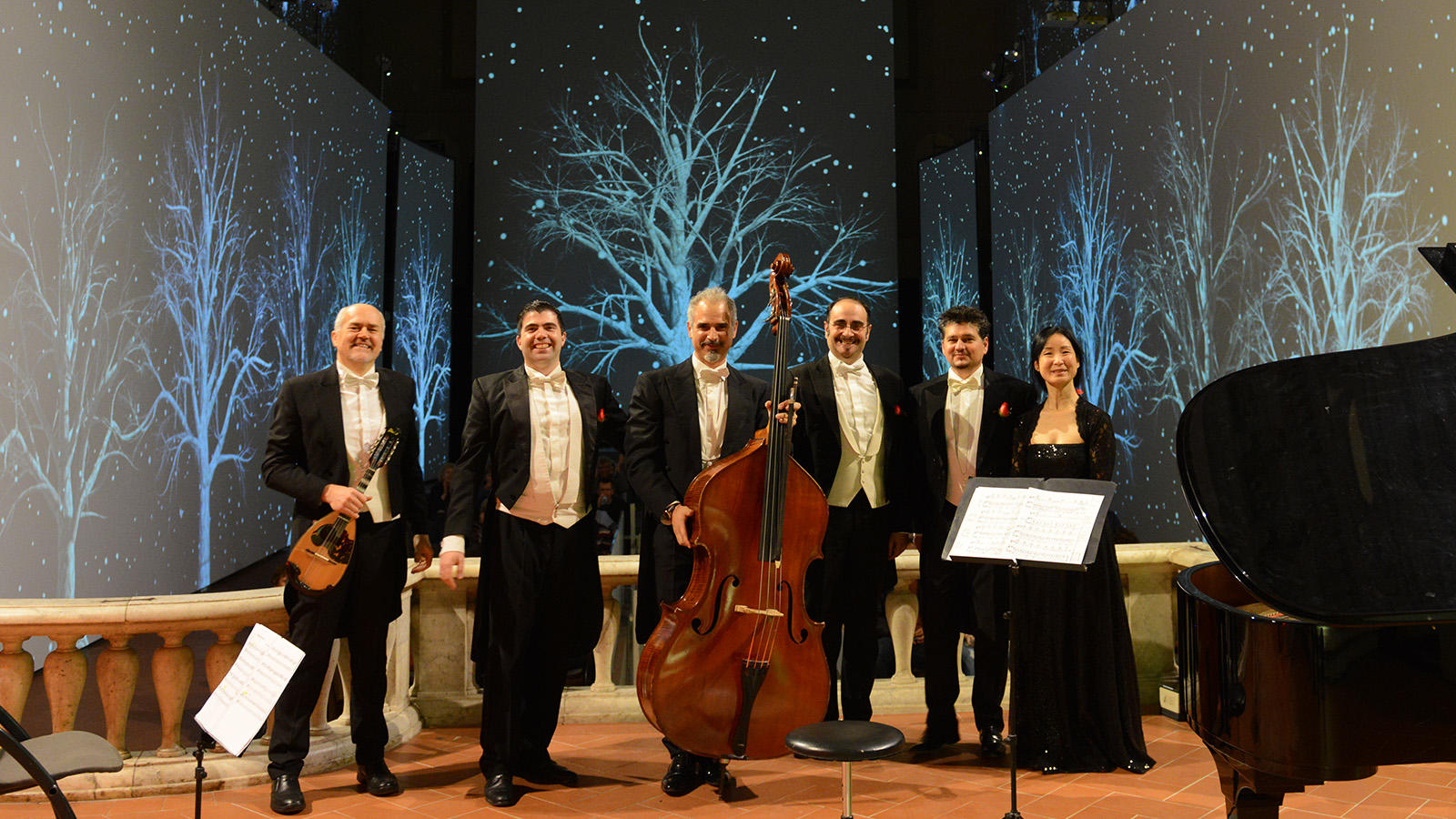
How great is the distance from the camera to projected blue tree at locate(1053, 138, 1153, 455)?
7.60 metres

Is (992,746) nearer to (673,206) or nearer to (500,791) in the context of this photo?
(500,791)

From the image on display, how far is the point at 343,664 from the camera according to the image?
358cm

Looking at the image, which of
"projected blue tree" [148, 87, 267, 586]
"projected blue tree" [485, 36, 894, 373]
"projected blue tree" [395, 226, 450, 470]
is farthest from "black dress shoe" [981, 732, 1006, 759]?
"projected blue tree" [395, 226, 450, 470]

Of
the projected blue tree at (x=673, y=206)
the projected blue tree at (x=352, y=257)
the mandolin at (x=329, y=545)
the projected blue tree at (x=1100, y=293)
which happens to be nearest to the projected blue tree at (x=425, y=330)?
the projected blue tree at (x=352, y=257)

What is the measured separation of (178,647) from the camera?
320cm

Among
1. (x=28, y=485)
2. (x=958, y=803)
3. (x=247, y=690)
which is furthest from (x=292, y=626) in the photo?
(x=28, y=485)

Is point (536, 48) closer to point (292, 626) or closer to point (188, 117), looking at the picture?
point (188, 117)

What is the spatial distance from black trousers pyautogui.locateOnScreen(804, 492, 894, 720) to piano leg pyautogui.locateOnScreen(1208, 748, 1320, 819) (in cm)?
138

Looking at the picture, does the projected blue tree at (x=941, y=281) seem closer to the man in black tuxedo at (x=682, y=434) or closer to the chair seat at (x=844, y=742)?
the man in black tuxedo at (x=682, y=434)

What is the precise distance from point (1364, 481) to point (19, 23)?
5.81m

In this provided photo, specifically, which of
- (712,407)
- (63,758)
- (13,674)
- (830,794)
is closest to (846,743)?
(830,794)

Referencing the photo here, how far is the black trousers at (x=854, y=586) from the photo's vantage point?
10.9 ft

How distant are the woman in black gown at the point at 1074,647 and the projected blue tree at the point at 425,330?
814cm

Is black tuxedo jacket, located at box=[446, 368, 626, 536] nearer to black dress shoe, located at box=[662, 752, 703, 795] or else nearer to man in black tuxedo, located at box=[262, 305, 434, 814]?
man in black tuxedo, located at box=[262, 305, 434, 814]
